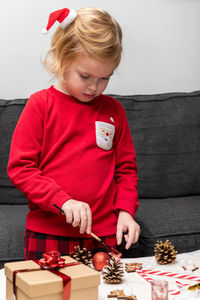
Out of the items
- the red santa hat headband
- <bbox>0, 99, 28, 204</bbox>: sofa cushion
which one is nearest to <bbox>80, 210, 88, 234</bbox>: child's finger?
the red santa hat headband

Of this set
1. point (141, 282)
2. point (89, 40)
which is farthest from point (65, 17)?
point (141, 282)

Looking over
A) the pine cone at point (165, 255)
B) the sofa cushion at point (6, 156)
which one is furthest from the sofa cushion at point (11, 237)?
the pine cone at point (165, 255)

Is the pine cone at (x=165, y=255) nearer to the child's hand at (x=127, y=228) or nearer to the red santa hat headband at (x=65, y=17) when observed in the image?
the child's hand at (x=127, y=228)

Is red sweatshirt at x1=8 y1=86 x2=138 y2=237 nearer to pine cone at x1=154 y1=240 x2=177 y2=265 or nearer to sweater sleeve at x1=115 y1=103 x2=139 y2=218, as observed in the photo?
sweater sleeve at x1=115 y1=103 x2=139 y2=218

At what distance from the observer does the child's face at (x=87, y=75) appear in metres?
1.05

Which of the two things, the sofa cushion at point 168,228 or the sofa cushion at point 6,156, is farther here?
the sofa cushion at point 6,156

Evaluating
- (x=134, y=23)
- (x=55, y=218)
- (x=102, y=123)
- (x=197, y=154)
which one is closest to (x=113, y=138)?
(x=102, y=123)

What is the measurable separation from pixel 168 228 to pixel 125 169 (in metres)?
0.25

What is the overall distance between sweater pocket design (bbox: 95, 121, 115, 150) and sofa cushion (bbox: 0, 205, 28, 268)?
38 centimetres

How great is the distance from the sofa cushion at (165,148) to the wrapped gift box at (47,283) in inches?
38.9

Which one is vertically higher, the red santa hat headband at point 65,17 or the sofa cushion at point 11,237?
the red santa hat headband at point 65,17

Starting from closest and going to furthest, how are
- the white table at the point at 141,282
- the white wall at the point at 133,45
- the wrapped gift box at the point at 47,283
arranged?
1. the wrapped gift box at the point at 47,283
2. the white table at the point at 141,282
3. the white wall at the point at 133,45

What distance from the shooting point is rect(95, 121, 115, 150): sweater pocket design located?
1.17 metres

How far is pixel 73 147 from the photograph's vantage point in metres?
1.14
